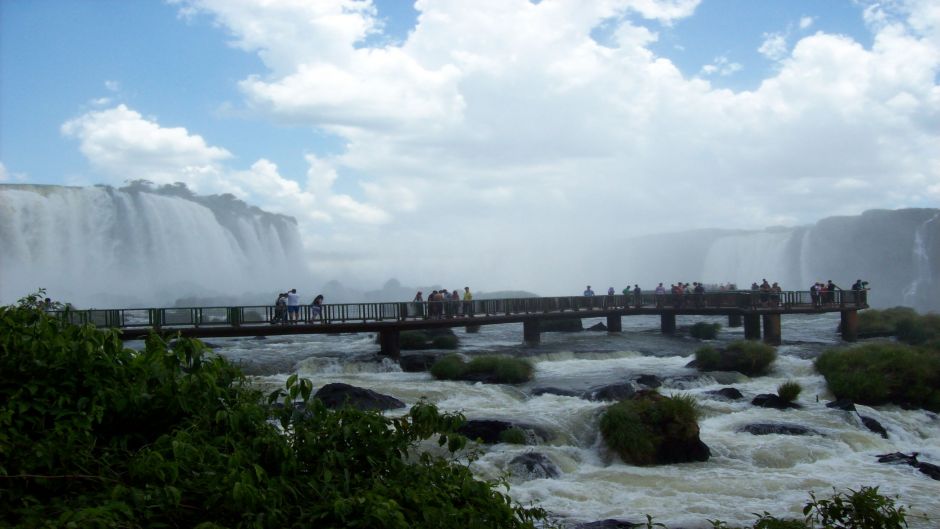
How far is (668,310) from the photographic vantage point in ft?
141

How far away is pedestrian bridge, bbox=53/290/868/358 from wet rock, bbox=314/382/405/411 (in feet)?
28.6

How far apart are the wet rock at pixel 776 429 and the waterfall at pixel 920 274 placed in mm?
100388

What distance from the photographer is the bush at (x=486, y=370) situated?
23688 millimetres

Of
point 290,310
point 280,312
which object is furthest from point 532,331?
point 280,312

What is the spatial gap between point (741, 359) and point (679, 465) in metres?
12.7

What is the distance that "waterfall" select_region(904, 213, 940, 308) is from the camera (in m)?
104

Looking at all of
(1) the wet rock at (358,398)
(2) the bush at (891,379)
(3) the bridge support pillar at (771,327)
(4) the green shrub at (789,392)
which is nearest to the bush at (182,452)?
(1) the wet rock at (358,398)

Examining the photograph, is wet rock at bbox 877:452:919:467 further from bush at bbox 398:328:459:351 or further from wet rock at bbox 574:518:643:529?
bush at bbox 398:328:459:351

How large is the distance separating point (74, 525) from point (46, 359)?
2.00 metres

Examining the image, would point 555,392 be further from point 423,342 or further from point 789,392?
point 423,342

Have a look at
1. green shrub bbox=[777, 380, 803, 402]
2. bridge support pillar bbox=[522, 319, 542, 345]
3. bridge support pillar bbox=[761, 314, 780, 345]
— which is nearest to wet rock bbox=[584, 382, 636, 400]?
green shrub bbox=[777, 380, 803, 402]

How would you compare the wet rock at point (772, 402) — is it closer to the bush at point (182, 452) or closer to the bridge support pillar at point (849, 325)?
the bush at point (182, 452)

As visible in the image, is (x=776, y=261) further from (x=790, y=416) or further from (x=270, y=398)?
(x=270, y=398)

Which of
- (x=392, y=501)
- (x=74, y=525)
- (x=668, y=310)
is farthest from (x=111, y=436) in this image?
(x=668, y=310)
